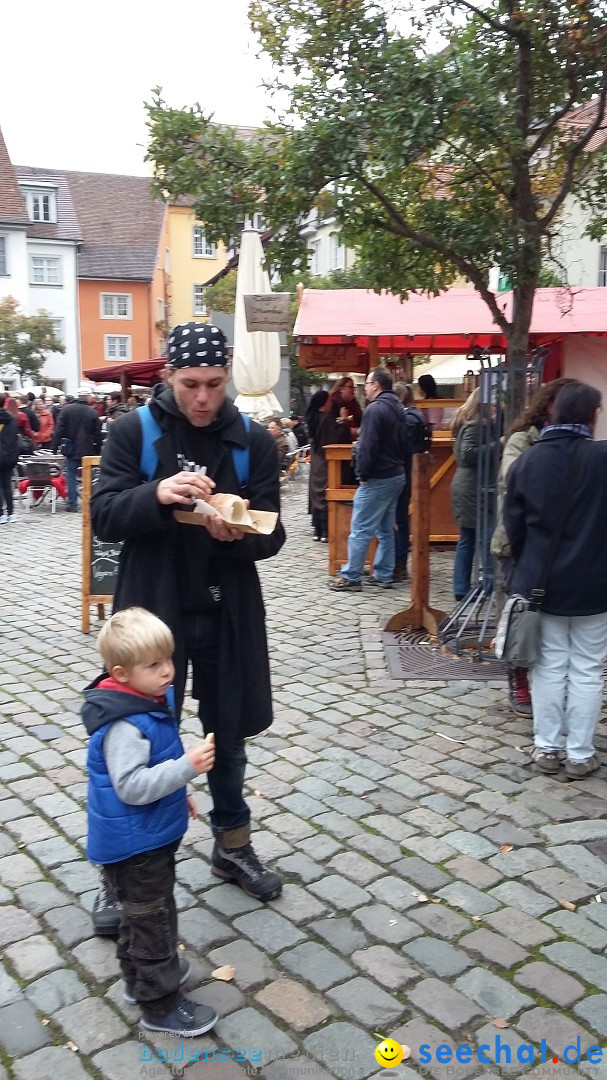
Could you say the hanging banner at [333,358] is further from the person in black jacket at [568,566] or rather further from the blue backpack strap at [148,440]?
the blue backpack strap at [148,440]

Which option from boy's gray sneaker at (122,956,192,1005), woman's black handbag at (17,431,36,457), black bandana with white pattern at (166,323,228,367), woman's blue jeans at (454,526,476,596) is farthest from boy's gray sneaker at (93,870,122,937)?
woman's black handbag at (17,431,36,457)

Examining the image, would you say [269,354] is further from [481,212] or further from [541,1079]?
[541,1079]

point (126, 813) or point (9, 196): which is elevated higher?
point (9, 196)

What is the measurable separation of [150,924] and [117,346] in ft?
150

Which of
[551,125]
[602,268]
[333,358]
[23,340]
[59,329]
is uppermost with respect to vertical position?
[59,329]

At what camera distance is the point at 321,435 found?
1076 centimetres

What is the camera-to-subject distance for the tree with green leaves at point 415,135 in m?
5.38

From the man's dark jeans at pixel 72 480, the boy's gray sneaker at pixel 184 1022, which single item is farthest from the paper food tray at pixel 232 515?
the man's dark jeans at pixel 72 480

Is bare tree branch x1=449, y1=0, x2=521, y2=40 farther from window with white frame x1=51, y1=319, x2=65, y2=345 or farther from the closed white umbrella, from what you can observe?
window with white frame x1=51, y1=319, x2=65, y2=345

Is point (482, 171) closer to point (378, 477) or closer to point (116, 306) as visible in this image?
point (378, 477)

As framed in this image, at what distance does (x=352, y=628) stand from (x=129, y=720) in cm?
481

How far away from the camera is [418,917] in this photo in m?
3.20

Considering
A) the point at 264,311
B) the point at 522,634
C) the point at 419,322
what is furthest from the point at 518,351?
the point at 264,311

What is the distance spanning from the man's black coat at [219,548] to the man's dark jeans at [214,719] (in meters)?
0.05
